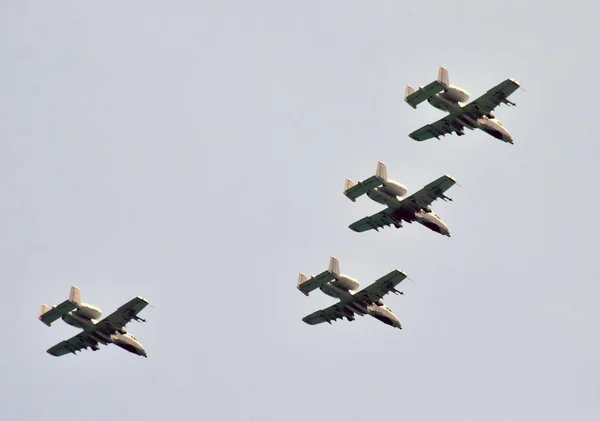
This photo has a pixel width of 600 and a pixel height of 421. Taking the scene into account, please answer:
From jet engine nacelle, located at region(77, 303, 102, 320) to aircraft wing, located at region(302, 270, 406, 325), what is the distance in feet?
75.9

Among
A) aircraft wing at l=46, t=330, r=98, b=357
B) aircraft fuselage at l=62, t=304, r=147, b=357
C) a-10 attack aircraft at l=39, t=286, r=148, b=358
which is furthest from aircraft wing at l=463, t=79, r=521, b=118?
aircraft wing at l=46, t=330, r=98, b=357

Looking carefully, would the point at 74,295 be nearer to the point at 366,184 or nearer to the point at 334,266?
the point at 334,266

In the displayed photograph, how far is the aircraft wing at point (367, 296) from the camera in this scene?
178 m

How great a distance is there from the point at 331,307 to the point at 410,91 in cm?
2293

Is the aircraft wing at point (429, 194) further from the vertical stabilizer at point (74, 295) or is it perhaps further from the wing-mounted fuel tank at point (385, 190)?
the vertical stabilizer at point (74, 295)

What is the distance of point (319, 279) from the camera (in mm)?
178750

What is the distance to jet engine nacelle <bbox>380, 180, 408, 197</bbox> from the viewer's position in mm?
178375

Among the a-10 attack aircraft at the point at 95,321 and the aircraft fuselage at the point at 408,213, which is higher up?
the aircraft fuselage at the point at 408,213

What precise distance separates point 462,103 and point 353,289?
20567 mm

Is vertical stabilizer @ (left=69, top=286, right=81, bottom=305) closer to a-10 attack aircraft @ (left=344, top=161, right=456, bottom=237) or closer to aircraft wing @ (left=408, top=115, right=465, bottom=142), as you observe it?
a-10 attack aircraft @ (left=344, top=161, right=456, bottom=237)

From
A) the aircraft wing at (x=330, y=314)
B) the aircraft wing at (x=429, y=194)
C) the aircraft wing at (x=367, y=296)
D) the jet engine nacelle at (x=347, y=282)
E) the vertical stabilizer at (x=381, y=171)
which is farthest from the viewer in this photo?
the aircraft wing at (x=330, y=314)

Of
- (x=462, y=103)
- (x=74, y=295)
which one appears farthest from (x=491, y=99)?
(x=74, y=295)

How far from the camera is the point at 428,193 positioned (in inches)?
7067

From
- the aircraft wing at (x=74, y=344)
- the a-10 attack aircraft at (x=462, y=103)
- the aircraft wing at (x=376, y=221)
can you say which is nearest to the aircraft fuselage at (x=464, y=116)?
the a-10 attack aircraft at (x=462, y=103)
